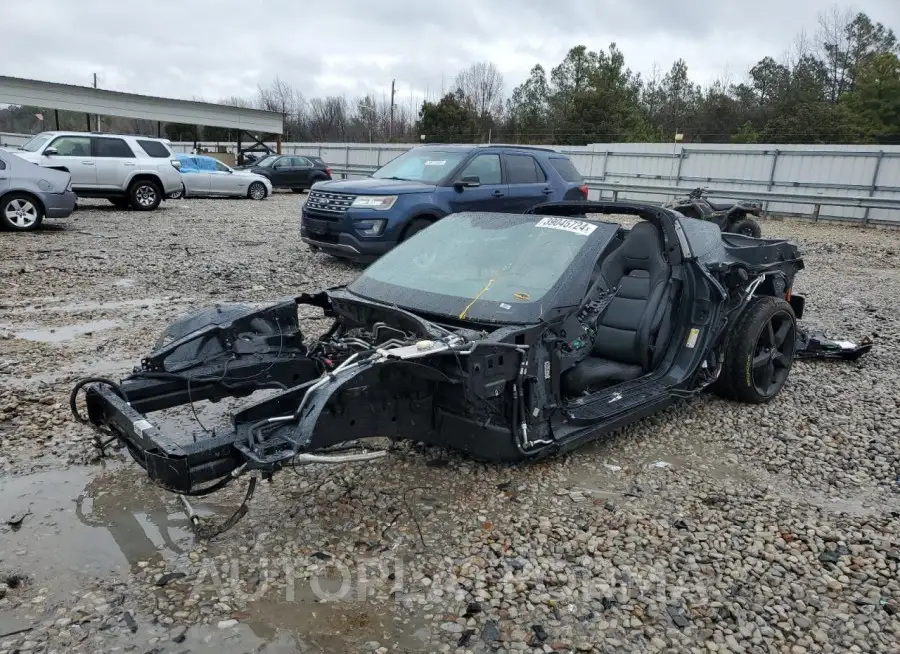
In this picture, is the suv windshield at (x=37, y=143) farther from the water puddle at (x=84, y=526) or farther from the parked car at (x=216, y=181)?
the water puddle at (x=84, y=526)

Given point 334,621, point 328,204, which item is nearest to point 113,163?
point 328,204

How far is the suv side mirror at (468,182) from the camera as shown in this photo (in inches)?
387

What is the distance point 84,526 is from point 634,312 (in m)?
3.42

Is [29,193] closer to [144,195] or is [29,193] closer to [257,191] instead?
[144,195]

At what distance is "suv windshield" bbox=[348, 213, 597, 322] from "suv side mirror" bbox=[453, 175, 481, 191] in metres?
4.94

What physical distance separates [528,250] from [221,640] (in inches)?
110

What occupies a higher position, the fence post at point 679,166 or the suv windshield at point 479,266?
the fence post at point 679,166

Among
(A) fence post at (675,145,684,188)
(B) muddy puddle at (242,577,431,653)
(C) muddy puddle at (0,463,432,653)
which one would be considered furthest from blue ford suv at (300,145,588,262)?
(A) fence post at (675,145,684,188)

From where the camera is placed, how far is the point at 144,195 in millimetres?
16172

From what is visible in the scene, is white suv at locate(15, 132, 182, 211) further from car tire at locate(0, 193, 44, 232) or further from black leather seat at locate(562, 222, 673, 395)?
black leather seat at locate(562, 222, 673, 395)

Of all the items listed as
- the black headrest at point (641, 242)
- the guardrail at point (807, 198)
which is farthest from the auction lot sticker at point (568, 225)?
the guardrail at point (807, 198)

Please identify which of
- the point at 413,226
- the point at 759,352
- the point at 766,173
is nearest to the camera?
the point at 759,352

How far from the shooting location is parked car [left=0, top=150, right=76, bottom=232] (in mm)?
11555

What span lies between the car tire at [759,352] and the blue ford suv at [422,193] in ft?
17.5
